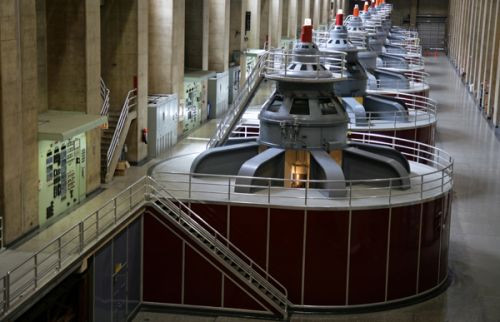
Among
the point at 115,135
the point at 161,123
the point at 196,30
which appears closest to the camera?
the point at 115,135

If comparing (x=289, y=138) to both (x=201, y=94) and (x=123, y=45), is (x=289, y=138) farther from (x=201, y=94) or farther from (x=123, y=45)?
(x=201, y=94)

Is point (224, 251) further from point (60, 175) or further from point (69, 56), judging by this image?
point (69, 56)

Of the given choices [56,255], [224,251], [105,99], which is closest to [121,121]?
[105,99]

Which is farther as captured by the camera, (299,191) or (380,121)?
(380,121)

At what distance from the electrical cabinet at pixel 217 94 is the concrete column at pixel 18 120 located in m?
20.3

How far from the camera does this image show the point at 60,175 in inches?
862

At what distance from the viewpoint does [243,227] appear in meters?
20.9

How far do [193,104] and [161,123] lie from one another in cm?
635

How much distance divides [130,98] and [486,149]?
66.7 ft

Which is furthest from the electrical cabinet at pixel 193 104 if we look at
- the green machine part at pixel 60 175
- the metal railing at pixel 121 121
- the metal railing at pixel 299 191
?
the metal railing at pixel 299 191

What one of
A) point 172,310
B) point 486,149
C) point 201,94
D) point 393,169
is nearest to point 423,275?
point 393,169

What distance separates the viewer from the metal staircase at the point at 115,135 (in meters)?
25.3

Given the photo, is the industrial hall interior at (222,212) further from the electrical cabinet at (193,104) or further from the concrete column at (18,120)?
the electrical cabinet at (193,104)

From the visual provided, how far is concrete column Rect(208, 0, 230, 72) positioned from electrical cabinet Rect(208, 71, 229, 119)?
2.18ft
